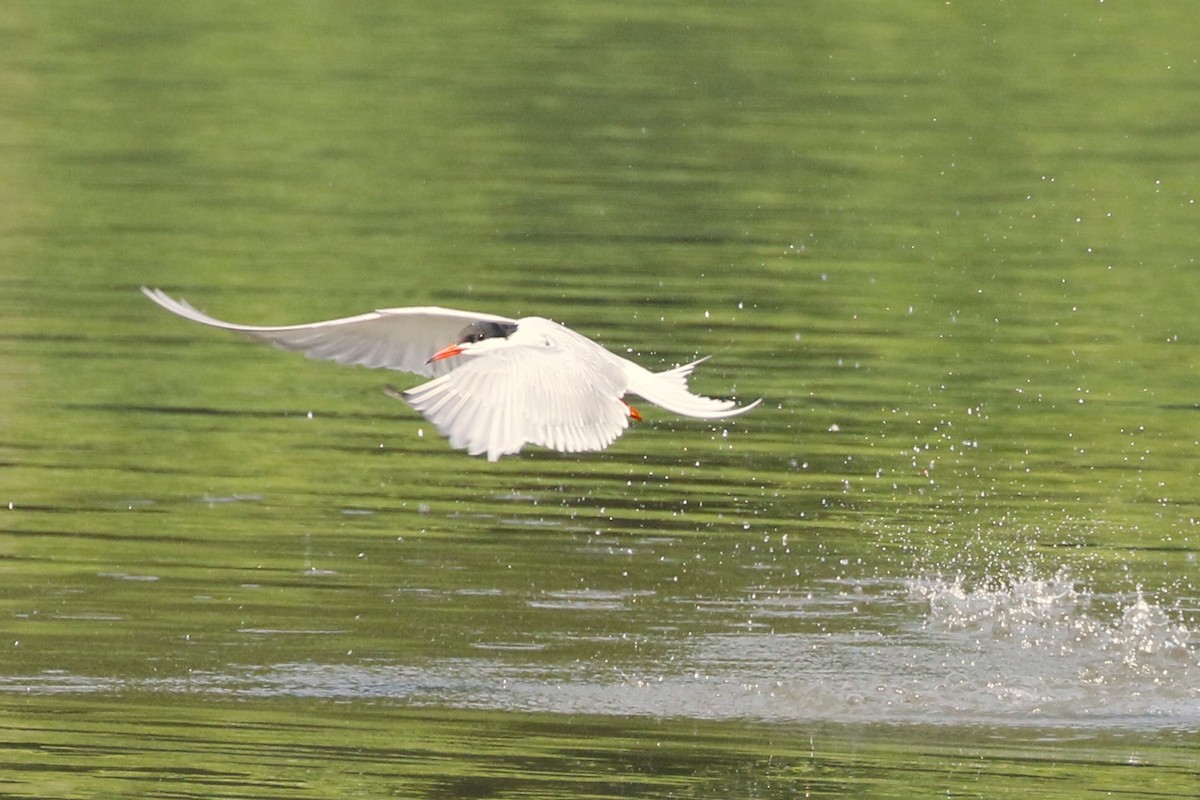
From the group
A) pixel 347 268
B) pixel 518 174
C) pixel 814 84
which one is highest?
pixel 814 84

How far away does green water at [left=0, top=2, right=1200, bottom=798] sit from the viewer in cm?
807

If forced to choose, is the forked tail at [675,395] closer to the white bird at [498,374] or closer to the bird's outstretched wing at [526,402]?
the white bird at [498,374]

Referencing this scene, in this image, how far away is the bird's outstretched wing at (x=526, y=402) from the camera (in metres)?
7.49

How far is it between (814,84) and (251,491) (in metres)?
14.0

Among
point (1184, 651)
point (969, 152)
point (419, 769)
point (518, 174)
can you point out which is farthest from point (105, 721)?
point (969, 152)

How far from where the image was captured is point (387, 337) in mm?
8820

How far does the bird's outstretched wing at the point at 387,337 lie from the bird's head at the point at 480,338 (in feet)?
0.10

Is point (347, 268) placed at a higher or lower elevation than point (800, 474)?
higher

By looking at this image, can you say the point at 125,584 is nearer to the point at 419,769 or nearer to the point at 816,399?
the point at 419,769

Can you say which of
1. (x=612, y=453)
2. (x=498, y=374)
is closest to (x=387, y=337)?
(x=498, y=374)

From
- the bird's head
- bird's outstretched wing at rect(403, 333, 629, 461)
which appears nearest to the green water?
bird's outstretched wing at rect(403, 333, 629, 461)

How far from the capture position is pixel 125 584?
31.0 ft

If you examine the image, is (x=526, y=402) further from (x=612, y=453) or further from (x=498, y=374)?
(x=612, y=453)

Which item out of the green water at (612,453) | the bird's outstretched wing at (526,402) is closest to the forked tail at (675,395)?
the bird's outstretched wing at (526,402)
